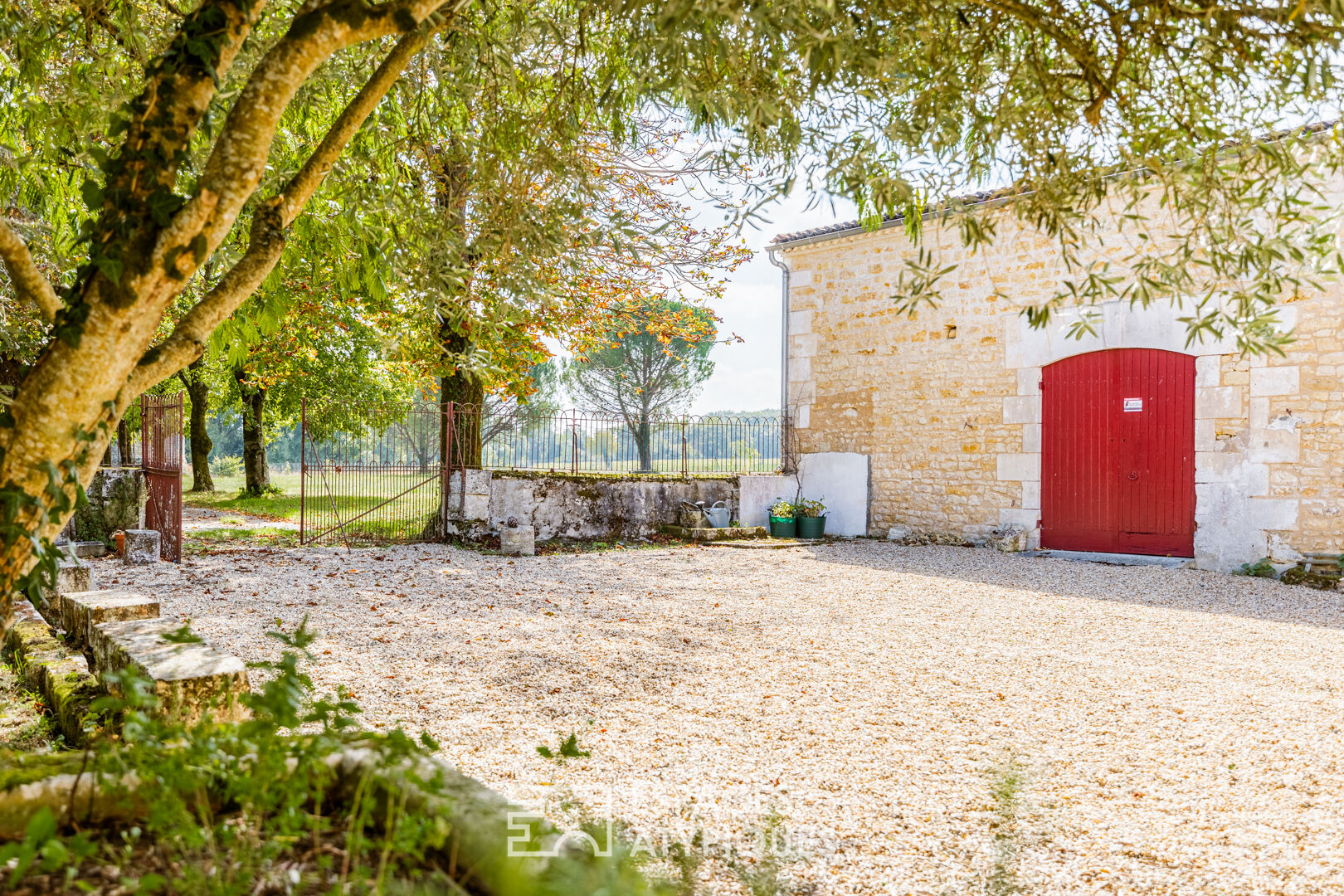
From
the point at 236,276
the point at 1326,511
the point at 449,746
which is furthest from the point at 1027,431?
the point at 236,276

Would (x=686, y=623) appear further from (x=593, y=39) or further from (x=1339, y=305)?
(x=1339, y=305)

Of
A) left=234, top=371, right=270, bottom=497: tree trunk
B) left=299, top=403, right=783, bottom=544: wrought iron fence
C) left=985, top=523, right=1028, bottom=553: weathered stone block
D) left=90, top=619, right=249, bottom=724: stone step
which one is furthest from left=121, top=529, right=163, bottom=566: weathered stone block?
left=234, top=371, right=270, bottom=497: tree trunk

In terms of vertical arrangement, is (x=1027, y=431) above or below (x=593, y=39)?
below

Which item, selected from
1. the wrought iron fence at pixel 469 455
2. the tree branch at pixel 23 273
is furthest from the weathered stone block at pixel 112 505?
the tree branch at pixel 23 273

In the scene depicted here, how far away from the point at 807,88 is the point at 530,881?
3.24 m

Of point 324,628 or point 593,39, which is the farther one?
point 324,628

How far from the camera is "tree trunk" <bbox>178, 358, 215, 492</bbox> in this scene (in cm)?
1905

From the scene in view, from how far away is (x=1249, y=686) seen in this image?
4.64 m

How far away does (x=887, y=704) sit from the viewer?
4223 millimetres

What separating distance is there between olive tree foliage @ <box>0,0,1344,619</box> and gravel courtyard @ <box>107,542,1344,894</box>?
5.88ft

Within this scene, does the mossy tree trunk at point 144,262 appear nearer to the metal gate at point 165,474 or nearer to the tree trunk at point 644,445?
the metal gate at point 165,474

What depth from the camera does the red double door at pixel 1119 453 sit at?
9.73 metres

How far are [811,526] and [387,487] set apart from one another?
19.4 ft

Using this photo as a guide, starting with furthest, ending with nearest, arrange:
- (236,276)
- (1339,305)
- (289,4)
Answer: (1339,305) → (289,4) → (236,276)
